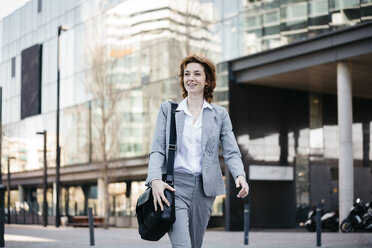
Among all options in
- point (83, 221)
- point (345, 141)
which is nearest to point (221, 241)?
point (345, 141)

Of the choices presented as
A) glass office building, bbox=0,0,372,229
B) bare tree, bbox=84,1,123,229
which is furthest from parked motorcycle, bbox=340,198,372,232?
bare tree, bbox=84,1,123,229

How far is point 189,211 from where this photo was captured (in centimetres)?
407

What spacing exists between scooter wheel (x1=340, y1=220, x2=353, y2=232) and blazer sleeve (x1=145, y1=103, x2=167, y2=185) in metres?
18.2

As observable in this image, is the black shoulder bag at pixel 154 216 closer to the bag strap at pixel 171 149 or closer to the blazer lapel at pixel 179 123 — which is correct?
the bag strap at pixel 171 149

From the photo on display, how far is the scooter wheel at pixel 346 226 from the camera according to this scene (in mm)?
21203

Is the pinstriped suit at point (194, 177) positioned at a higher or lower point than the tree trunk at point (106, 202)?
higher

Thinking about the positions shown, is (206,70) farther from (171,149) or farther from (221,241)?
(221,241)

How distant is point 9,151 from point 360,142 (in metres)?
27.5

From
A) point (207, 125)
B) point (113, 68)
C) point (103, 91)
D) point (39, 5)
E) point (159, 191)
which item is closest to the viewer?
point (159, 191)

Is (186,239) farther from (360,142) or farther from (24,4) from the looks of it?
(24,4)

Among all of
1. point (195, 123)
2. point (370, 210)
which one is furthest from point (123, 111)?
point (195, 123)

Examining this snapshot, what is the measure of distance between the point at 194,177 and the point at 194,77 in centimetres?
67

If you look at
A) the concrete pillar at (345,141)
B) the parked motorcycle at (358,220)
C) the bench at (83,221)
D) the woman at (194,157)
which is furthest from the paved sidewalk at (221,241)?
the bench at (83,221)

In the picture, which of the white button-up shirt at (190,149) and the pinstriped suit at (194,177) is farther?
the white button-up shirt at (190,149)
